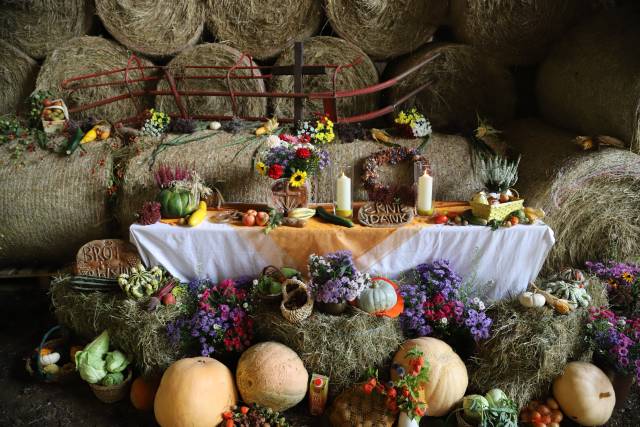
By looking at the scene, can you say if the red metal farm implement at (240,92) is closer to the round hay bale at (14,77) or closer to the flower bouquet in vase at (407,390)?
the round hay bale at (14,77)

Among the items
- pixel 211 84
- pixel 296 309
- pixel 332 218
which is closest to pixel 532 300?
pixel 332 218

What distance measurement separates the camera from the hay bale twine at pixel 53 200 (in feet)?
12.5

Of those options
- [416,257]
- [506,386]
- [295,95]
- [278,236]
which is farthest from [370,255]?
[295,95]

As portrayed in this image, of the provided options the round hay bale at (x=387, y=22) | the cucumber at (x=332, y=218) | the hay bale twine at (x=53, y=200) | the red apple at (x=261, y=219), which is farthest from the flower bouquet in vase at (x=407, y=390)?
the round hay bale at (x=387, y=22)

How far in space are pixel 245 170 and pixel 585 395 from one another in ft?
9.27

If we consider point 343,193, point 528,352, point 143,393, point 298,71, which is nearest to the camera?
point 528,352

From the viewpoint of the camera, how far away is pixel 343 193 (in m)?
3.33

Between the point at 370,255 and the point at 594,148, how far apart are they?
6.31 ft

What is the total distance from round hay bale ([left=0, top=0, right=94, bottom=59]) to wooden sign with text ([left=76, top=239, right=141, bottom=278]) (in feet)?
8.15

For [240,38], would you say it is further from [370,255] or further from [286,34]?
[370,255]

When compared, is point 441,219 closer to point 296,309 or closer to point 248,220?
point 296,309

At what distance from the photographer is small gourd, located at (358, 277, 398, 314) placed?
294cm

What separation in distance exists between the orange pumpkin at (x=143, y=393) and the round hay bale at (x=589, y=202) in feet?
9.84

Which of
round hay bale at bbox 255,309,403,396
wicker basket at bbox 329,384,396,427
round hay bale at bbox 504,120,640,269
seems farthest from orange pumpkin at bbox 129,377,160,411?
round hay bale at bbox 504,120,640,269
